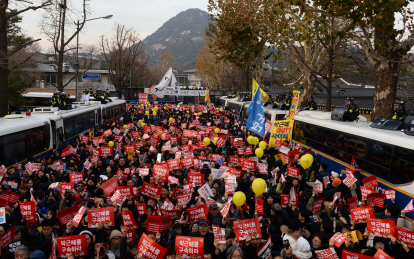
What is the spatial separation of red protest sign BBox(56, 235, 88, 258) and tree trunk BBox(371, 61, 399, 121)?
37.9 ft

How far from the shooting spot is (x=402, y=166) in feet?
24.7

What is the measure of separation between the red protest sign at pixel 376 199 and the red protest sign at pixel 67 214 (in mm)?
5875

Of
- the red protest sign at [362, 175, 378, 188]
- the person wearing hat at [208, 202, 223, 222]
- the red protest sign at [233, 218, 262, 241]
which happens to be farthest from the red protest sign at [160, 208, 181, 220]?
the red protest sign at [362, 175, 378, 188]

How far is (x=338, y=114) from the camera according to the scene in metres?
11.3

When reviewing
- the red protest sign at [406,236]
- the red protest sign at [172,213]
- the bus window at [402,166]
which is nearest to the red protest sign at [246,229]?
the red protest sign at [172,213]

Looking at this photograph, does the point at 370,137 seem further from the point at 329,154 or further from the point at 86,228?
the point at 86,228

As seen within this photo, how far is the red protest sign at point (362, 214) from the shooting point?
5652 millimetres

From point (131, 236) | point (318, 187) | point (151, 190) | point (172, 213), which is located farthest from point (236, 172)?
point (131, 236)

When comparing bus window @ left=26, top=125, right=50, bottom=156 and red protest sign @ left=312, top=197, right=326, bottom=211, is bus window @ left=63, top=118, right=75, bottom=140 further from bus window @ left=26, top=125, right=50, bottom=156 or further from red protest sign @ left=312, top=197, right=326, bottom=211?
red protest sign @ left=312, top=197, right=326, bottom=211

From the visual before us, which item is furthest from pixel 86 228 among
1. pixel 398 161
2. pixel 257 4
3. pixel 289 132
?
pixel 257 4

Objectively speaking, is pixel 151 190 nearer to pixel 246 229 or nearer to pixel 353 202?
pixel 246 229

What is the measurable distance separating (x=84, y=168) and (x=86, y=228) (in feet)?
16.5

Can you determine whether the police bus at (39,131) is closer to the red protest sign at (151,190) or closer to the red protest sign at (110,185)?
the red protest sign at (110,185)

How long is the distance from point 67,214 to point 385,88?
11536 mm
